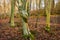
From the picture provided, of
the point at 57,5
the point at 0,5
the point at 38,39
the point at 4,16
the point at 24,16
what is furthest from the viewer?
the point at 57,5

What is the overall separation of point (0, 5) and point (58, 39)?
21.3m

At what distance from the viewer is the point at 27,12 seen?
34.6ft

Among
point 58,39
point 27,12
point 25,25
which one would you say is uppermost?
point 27,12

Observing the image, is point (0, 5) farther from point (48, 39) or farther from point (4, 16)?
point (48, 39)

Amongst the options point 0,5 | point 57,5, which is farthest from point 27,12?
point 57,5

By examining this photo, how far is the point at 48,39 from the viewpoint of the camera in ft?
42.1

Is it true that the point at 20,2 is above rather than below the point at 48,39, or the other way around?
above

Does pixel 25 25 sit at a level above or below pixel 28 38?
above

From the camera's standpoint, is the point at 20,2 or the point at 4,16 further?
the point at 4,16

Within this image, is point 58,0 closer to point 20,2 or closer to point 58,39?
point 58,39

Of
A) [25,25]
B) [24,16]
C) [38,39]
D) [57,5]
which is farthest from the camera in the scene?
[57,5]

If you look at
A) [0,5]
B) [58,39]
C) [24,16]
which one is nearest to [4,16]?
[0,5]

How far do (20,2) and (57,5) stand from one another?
2655 centimetres

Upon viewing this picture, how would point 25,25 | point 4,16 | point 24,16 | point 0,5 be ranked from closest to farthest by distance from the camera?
point 24,16
point 25,25
point 4,16
point 0,5
